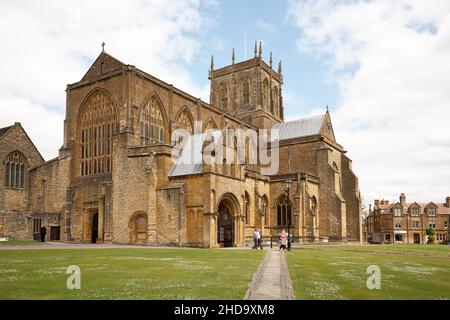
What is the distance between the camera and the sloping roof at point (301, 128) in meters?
54.2

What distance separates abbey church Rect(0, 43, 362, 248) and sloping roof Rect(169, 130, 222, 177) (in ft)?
0.40

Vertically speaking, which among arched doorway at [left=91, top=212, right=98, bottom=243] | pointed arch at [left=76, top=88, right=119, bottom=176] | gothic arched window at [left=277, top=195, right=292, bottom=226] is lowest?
arched doorway at [left=91, top=212, right=98, bottom=243]

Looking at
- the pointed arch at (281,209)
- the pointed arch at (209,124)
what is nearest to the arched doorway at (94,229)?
the pointed arch at (209,124)

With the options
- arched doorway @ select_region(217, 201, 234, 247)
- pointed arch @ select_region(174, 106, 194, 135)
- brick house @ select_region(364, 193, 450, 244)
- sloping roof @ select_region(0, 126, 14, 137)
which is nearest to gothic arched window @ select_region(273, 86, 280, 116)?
pointed arch @ select_region(174, 106, 194, 135)

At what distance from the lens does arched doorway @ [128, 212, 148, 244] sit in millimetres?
35656

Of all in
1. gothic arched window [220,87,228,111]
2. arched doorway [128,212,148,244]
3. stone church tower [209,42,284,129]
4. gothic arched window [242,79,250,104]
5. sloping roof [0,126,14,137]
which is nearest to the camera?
arched doorway [128,212,148,244]

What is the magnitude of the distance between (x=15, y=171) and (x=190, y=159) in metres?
19.7

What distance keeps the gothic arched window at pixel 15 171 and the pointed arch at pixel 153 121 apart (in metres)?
14.1

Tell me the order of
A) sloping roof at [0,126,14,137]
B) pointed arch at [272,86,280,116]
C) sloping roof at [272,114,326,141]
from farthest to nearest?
pointed arch at [272,86,280,116] → sloping roof at [272,114,326,141] → sloping roof at [0,126,14,137]

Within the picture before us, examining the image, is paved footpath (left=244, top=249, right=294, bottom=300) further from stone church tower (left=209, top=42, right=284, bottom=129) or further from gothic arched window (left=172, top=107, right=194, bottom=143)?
Result: stone church tower (left=209, top=42, right=284, bottom=129)

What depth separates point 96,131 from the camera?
136ft

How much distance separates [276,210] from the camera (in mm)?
45594

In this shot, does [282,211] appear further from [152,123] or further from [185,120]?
[152,123]
